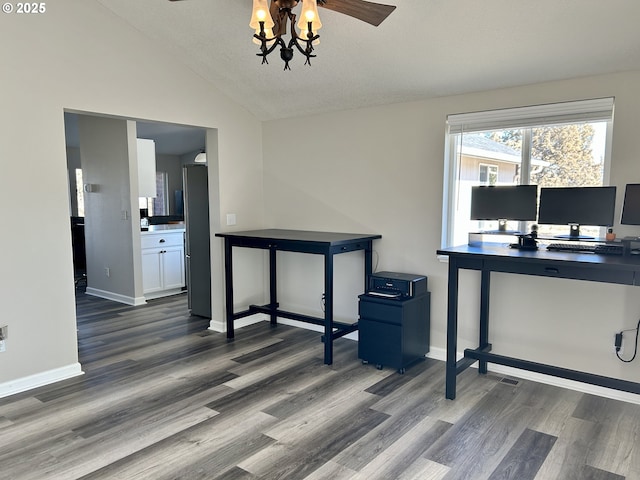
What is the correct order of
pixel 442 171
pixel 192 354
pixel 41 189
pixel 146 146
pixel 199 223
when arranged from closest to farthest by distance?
pixel 41 189 → pixel 442 171 → pixel 192 354 → pixel 199 223 → pixel 146 146

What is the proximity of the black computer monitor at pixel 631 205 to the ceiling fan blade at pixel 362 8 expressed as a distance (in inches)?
69.0

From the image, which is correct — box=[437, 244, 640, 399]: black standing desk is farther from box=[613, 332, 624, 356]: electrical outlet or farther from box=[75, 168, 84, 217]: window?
box=[75, 168, 84, 217]: window

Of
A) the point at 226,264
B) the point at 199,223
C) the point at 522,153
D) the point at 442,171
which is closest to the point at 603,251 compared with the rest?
the point at 522,153

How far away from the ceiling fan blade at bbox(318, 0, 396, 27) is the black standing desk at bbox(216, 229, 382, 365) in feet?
5.32

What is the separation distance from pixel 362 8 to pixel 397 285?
1.95 metres

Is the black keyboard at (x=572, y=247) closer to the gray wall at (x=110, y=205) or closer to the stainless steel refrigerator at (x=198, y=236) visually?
the stainless steel refrigerator at (x=198, y=236)

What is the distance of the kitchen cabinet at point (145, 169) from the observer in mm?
5625

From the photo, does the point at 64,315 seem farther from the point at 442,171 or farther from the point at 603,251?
the point at 603,251

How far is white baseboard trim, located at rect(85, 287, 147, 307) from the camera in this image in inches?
→ 218

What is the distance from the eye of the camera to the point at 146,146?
5.74 m

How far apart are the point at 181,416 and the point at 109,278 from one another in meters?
3.63

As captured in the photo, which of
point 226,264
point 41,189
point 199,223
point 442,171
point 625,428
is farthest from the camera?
point 199,223

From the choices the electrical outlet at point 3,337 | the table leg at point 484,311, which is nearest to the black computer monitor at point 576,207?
the table leg at point 484,311

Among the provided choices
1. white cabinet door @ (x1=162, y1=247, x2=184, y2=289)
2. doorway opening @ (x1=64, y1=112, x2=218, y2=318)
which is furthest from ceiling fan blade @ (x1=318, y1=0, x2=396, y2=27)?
white cabinet door @ (x1=162, y1=247, x2=184, y2=289)
